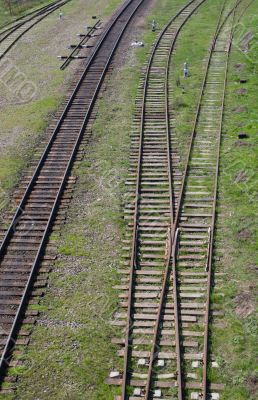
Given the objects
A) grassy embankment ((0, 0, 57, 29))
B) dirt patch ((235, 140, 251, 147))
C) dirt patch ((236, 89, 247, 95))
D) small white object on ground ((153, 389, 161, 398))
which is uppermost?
grassy embankment ((0, 0, 57, 29))

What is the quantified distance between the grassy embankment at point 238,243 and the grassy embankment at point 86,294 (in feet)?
9.40

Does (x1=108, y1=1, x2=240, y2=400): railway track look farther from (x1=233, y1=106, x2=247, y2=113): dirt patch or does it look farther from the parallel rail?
the parallel rail

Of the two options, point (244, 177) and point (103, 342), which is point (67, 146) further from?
point (103, 342)

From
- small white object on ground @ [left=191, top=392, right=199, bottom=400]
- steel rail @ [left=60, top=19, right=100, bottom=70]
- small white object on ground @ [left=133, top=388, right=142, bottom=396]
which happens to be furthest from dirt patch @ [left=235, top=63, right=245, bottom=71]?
small white object on ground @ [left=133, top=388, right=142, bottom=396]

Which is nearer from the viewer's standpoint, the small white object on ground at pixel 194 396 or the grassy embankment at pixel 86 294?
the small white object on ground at pixel 194 396

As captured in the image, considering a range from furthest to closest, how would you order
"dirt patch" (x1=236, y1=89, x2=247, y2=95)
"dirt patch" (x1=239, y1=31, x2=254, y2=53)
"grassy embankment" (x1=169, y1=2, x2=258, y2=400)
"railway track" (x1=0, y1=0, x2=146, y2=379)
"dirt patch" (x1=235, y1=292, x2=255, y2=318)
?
"dirt patch" (x1=239, y1=31, x2=254, y2=53) → "dirt patch" (x1=236, y1=89, x2=247, y2=95) → "railway track" (x1=0, y1=0, x2=146, y2=379) → "dirt patch" (x1=235, y1=292, x2=255, y2=318) → "grassy embankment" (x1=169, y1=2, x2=258, y2=400)

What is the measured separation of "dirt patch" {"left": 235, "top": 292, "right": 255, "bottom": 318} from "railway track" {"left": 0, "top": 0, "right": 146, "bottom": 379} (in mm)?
5816

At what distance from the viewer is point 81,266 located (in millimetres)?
15250

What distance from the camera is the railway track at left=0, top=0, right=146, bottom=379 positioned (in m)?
13.8

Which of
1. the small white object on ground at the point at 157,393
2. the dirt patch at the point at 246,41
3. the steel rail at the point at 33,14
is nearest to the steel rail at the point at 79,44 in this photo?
the steel rail at the point at 33,14

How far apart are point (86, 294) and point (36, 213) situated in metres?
4.47

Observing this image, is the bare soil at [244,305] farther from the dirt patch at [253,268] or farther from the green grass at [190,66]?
the green grass at [190,66]

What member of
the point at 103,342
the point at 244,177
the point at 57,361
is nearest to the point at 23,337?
the point at 57,361

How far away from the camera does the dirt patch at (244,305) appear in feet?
44.1
